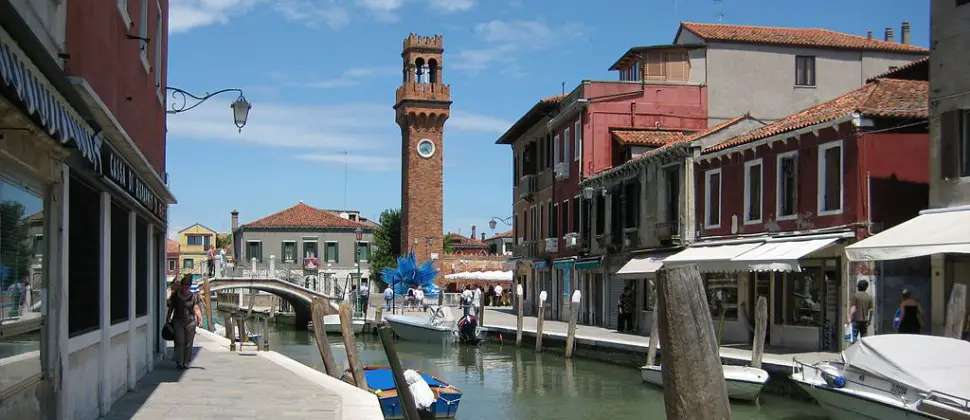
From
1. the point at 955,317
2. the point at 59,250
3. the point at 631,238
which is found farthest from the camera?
the point at 631,238

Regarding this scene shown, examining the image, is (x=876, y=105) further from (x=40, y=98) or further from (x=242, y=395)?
(x=40, y=98)

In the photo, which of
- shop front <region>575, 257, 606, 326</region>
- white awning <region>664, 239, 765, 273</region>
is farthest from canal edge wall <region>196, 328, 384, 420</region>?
shop front <region>575, 257, 606, 326</region>

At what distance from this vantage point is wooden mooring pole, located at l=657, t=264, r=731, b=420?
14.5 ft

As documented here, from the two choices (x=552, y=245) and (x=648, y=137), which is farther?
(x=552, y=245)

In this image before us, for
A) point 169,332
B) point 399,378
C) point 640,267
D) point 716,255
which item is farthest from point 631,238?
point 399,378

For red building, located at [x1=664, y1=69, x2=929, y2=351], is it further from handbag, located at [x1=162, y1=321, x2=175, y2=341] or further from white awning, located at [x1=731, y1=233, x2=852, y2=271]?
handbag, located at [x1=162, y1=321, x2=175, y2=341]

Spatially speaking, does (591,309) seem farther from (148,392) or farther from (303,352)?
(148,392)

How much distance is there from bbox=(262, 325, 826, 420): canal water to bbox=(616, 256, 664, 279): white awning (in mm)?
2580

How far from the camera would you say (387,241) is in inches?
2744

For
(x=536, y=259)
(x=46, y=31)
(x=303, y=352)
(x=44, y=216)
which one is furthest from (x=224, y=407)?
(x=536, y=259)

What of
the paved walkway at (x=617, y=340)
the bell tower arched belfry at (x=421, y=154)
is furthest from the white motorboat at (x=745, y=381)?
the bell tower arched belfry at (x=421, y=154)

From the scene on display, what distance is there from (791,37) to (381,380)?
21.3 meters

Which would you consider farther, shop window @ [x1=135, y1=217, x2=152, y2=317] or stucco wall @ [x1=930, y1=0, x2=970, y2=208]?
stucco wall @ [x1=930, y1=0, x2=970, y2=208]

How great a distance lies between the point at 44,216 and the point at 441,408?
29.7ft
